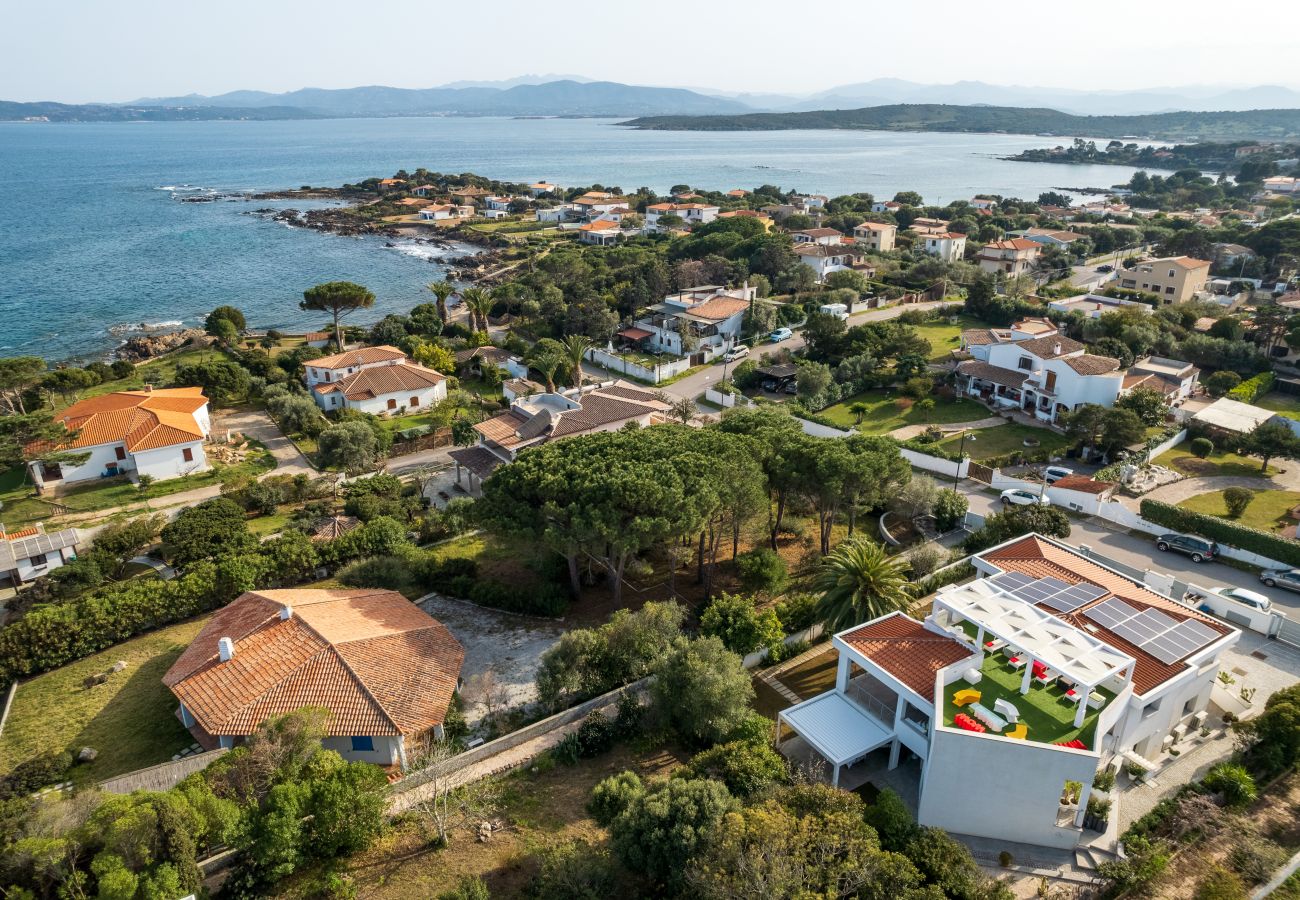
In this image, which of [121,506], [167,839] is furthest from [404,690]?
[121,506]

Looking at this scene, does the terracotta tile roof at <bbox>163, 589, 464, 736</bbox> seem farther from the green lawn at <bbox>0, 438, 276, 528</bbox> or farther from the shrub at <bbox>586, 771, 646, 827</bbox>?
the green lawn at <bbox>0, 438, 276, 528</bbox>

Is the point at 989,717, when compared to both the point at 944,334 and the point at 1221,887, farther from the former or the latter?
the point at 944,334

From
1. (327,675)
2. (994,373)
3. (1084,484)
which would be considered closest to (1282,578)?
(1084,484)

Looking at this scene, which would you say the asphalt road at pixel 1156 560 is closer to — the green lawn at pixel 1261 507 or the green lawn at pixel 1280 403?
the green lawn at pixel 1261 507

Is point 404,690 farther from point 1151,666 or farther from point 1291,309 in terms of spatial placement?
point 1291,309

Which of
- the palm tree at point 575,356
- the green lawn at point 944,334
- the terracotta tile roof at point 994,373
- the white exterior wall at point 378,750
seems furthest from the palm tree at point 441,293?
the white exterior wall at point 378,750

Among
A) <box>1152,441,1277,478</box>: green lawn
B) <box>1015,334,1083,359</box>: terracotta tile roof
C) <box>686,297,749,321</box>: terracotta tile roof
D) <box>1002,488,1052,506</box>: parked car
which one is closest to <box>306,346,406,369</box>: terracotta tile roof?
<box>686,297,749,321</box>: terracotta tile roof
